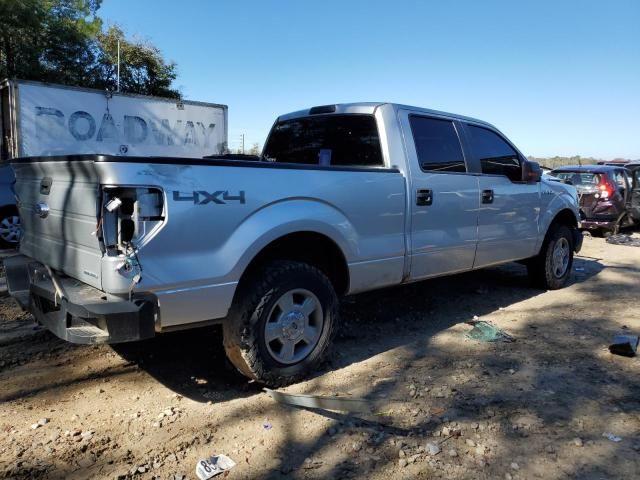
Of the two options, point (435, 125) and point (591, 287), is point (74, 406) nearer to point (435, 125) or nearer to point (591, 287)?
point (435, 125)

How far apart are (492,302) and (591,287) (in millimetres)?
1688

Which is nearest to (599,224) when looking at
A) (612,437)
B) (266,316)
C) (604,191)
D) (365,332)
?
(604,191)

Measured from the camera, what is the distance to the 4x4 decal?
2830mm

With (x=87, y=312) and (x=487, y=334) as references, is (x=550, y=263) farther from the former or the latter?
(x=87, y=312)

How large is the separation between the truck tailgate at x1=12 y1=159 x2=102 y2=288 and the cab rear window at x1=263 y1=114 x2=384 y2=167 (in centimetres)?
209

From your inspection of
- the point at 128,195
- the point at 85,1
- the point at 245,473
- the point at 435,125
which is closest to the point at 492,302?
the point at 435,125

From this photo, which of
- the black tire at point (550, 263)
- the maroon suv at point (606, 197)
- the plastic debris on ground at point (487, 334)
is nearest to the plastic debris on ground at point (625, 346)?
the plastic debris on ground at point (487, 334)

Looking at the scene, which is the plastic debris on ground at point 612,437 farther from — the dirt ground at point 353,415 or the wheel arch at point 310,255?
the wheel arch at point 310,255

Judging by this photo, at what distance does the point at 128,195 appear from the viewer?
8.94 ft

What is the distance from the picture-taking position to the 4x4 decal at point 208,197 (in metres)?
2.83

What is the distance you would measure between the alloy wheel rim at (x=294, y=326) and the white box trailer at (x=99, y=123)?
759cm

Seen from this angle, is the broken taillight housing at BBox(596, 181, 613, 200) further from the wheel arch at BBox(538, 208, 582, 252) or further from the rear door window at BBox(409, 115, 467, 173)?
the rear door window at BBox(409, 115, 467, 173)

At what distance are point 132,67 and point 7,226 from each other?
18.1 m

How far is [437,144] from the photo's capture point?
15.3ft
